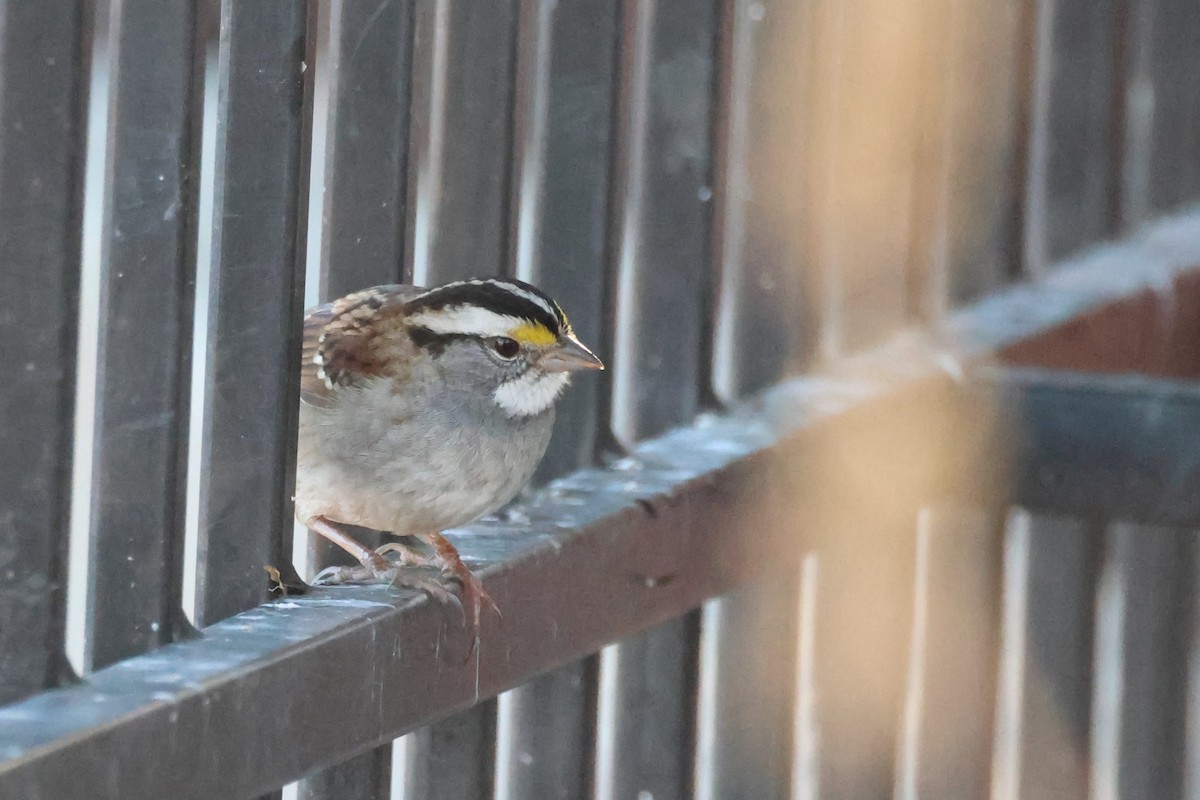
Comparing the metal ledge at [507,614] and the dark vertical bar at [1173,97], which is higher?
the dark vertical bar at [1173,97]

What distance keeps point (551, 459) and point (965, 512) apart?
44.4 inches

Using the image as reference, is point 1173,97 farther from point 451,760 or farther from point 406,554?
point 451,760

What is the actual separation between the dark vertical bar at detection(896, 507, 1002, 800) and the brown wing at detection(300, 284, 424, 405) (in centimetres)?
136

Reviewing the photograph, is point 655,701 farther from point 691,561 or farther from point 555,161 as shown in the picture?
point 555,161

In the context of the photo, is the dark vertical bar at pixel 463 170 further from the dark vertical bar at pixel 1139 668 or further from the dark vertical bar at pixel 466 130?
the dark vertical bar at pixel 1139 668

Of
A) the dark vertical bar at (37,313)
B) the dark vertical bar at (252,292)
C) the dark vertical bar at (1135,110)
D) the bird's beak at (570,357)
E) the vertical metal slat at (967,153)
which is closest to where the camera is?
the dark vertical bar at (37,313)

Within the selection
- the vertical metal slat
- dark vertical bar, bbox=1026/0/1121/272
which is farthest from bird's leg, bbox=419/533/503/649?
dark vertical bar, bbox=1026/0/1121/272

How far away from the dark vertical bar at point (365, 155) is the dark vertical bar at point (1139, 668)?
76.8 inches

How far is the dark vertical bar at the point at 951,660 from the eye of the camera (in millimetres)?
3238

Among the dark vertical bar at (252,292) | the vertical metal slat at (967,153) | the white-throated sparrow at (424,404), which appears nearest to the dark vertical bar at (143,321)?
the dark vertical bar at (252,292)

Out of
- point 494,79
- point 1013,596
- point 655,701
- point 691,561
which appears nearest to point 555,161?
point 494,79

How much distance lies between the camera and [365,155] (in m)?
1.98

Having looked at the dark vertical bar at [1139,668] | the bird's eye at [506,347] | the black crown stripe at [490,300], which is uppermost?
the black crown stripe at [490,300]

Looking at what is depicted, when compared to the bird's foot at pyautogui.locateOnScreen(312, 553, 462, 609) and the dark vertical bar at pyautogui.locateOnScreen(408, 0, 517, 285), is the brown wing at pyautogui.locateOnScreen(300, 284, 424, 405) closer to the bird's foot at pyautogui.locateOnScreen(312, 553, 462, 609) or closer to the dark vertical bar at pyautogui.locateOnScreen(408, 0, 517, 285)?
the dark vertical bar at pyautogui.locateOnScreen(408, 0, 517, 285)
